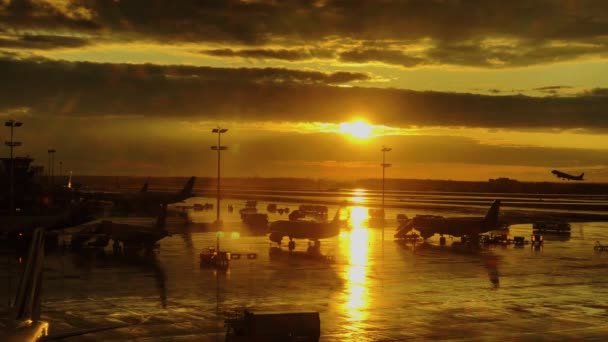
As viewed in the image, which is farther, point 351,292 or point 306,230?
point 306,230

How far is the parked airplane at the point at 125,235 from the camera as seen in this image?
69.1 meters

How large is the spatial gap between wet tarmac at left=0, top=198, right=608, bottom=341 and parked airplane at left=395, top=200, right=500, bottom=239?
28.5 feet

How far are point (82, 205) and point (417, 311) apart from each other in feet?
161

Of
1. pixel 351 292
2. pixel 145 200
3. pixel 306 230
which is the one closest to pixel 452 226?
pixel 306 230

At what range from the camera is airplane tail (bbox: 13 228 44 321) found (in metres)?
22.5

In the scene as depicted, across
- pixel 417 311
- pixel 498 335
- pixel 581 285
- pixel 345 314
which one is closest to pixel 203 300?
pixel 345 314

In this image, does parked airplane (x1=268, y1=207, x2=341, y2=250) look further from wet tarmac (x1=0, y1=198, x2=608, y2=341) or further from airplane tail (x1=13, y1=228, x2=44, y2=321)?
airplane tail (x1=13, y1=228, x2=44, y2=321)

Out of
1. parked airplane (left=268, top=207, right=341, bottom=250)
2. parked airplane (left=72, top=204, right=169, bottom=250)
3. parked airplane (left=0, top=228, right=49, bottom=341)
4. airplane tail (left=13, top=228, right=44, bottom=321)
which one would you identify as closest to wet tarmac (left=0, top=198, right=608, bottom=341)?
parked airplane (left=268, top=207, right=341, bottom=250)

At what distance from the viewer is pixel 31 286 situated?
22969mm

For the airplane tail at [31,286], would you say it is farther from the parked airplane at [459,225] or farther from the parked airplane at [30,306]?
the parked airplane at [459,225]

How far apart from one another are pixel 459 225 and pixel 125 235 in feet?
130

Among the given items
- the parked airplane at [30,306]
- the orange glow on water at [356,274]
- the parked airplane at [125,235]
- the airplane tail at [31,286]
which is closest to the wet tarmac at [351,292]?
the orange glow on water at [356,274]

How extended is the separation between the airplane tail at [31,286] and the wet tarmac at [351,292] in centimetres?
1068

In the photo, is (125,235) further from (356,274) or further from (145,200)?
(145,200)
